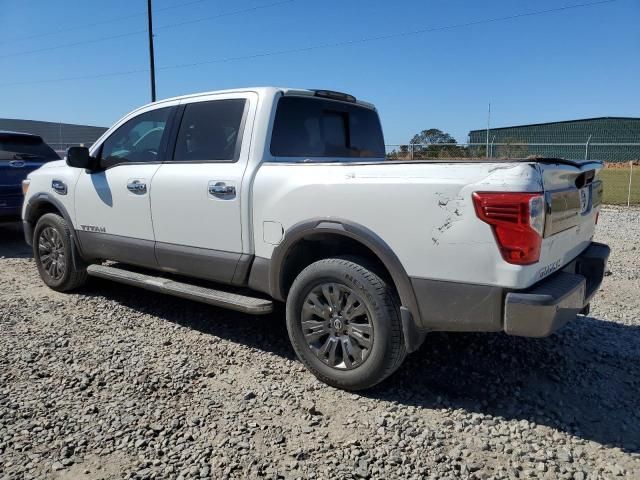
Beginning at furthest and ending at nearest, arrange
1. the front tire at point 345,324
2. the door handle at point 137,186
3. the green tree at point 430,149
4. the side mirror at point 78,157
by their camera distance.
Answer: the green tree at point 430,149 < the side mirror at point 78,157 < the door handle at point 137,186 < the front tire at point 345,324

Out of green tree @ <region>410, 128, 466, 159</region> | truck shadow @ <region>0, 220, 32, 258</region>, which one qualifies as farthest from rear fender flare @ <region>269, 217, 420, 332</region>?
green tree @ <region>410, 128, 466, 159</region>

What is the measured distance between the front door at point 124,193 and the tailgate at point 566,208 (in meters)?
3.12

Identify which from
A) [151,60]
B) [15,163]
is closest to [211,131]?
[15,163]

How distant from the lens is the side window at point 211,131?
4.04 metres

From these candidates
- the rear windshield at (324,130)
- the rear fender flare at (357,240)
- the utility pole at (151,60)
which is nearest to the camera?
the rear fender flare at (357,240)

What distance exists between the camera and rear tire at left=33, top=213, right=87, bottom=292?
17.5 feet

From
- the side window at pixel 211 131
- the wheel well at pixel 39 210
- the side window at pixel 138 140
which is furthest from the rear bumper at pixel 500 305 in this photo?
the wheel well at pixel 39 210

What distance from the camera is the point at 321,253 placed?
3.74m

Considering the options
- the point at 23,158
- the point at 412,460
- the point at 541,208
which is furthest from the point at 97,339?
the point at 23,158

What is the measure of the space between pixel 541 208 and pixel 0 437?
3.16 meters

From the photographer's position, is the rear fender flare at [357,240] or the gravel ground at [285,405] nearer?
the gravel ground at [285,405]

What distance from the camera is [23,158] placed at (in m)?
8.44

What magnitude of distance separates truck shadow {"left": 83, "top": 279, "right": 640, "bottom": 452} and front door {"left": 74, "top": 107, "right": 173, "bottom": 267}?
85 cm

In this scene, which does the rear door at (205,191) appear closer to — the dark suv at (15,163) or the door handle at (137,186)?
the door handle at (137,186)
